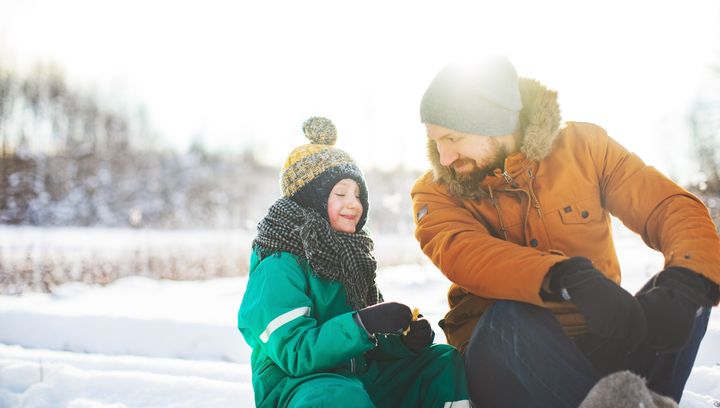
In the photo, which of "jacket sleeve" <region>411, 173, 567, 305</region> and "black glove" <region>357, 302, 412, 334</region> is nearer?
"jacket sleeve" <region>411, 173, 567, 305</region>

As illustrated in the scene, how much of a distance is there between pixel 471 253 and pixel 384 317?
39cm

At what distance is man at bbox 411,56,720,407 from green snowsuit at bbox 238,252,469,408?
20 cm

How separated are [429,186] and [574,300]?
850 mm

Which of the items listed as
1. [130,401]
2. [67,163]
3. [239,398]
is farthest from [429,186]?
[67,163]

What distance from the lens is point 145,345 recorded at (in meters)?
3.58

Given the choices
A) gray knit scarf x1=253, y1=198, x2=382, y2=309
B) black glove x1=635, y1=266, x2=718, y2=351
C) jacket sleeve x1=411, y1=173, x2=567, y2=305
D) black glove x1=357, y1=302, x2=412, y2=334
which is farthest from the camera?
gray knit scarf x1=253, y1=198, x2=382, y2=309

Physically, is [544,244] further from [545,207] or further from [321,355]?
[321,355]

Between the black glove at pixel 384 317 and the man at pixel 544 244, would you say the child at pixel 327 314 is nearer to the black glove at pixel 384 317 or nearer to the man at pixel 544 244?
the black glove at pixel 384 317

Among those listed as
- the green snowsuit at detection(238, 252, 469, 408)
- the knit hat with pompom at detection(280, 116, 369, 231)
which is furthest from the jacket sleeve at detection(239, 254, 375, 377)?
the knit hat with pompom at detection(280, 116, 369, 231)

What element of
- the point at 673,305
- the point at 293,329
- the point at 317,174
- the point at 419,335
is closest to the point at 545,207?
the point at 673,305

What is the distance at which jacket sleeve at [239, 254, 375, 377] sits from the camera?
5.31 ft

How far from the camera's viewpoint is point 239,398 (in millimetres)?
2395

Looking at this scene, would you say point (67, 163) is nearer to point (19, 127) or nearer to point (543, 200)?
point (19, 127)

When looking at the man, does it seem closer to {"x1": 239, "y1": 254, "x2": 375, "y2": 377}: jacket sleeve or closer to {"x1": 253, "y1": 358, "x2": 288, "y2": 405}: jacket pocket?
{"x1": 239, "y1": 254, "x2": 375, "y2": 377}: jacket sleeve
